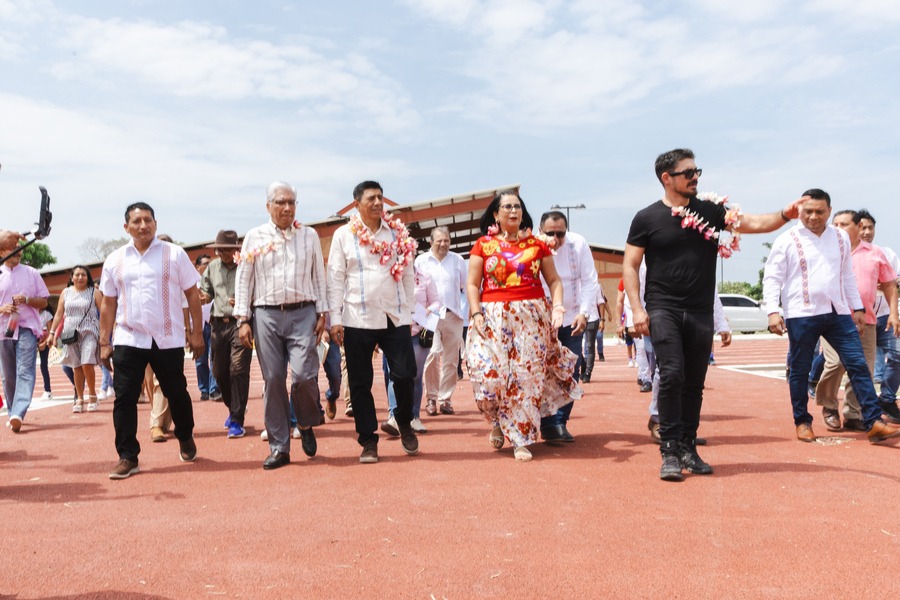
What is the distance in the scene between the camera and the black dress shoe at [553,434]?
6.50 metres

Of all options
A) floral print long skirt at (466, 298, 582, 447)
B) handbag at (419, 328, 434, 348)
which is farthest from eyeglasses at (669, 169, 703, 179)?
handbag at (419, 328, 434, 348)

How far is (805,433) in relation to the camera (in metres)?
6.42

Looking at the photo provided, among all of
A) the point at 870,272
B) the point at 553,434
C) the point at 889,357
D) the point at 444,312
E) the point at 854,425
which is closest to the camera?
the point at 553,434

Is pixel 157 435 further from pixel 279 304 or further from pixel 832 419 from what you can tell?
pixel 832 419

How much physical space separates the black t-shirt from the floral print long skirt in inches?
39.5

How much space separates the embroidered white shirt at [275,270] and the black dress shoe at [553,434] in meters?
2.27

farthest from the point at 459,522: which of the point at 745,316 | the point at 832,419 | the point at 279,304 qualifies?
the point at 745,316

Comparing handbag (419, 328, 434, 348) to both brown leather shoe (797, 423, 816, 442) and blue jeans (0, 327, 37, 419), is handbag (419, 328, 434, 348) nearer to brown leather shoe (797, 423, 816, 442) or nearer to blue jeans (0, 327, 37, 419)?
brown leather shoe (797, 423, 816, 442)

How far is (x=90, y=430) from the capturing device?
819 cm

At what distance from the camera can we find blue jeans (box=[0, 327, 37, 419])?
799 cm

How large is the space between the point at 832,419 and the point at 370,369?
4340mm

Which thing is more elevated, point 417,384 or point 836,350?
point 836,350

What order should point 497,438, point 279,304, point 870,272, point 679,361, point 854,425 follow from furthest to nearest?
point 870,272 → point 854,425 → point 497,438 → point 279,304 → point 679,361

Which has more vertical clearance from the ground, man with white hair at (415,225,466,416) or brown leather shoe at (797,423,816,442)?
man with white hair at (415,225,466,416)
